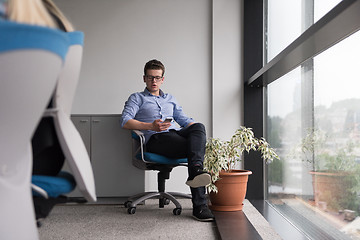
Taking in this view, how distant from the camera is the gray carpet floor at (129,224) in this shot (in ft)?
8.64

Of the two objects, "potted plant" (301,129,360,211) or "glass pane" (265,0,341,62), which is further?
"glass pane" (265,0,341,62)

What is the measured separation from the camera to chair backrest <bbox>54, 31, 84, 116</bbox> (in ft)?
4.18

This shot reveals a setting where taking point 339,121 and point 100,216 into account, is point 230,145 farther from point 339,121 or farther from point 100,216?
point 339,121

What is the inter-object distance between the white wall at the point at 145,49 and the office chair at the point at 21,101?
3.32 meters

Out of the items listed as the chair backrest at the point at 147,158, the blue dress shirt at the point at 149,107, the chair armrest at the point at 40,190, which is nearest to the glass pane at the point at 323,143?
the chair backrest at the point at 147,158

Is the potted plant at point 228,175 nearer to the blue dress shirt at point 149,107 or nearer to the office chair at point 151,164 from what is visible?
the office chair at point 151,164

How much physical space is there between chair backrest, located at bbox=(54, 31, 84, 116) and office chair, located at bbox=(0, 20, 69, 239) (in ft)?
0.60

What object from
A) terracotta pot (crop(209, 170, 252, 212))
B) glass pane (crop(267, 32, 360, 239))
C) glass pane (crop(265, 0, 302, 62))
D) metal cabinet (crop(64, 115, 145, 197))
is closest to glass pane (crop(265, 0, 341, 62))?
glass pane (crop(265, 0, 302, 62))

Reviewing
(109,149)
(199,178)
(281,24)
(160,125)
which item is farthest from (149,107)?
(281,24)

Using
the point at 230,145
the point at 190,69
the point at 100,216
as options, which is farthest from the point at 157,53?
the point at 100,216

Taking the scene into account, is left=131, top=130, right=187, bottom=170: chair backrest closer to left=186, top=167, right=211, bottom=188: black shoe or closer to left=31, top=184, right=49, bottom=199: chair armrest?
left=186, top=167, right=211, bottom=188: black shoe

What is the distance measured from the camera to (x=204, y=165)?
3266 mm

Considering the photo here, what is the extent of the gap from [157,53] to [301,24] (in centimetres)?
194

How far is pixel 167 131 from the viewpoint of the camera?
3455 mm
